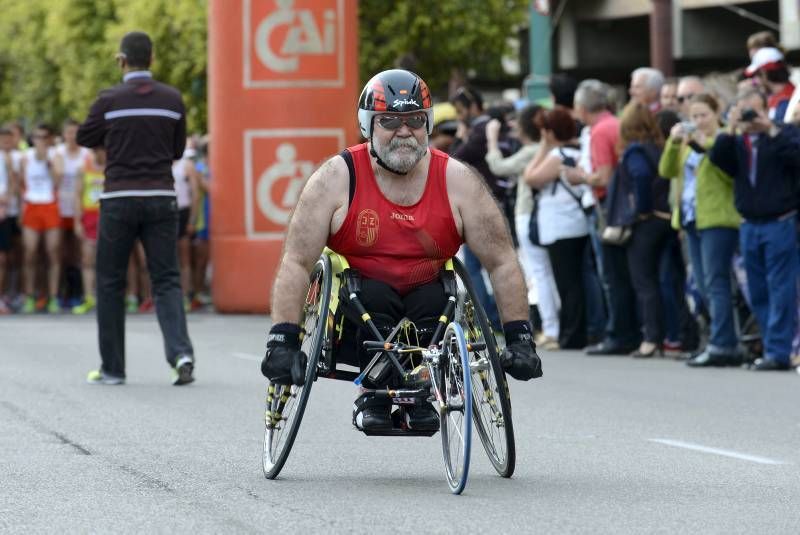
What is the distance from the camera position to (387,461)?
9.52 m

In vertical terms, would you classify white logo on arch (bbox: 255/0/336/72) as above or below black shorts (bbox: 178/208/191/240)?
above

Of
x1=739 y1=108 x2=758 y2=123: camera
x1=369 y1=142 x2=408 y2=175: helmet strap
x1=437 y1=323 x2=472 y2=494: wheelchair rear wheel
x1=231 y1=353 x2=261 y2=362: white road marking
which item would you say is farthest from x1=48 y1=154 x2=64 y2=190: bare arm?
x1=437 y1=323 x2=472 y2=494: wheelchair rear wheel

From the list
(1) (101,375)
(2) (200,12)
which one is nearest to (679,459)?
(1) (101,375)

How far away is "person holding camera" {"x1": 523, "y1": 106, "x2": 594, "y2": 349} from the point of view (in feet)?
55.1

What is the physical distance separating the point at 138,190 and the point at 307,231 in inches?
186

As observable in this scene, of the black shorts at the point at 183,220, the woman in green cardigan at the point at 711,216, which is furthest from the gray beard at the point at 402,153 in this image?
the black shorts at the point at 183,220

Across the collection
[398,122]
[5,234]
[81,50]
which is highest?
[81,50]

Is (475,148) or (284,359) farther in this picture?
(475,148)

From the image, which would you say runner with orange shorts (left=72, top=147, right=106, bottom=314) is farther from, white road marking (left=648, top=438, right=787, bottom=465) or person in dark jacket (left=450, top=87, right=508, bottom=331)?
white road marking (left=648, top=438, right=787, bottom=465)

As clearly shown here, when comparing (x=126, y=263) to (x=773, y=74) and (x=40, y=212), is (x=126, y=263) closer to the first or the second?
(x=773, y=74)

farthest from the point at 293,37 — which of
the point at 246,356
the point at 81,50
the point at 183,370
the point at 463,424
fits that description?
the point at 81,50

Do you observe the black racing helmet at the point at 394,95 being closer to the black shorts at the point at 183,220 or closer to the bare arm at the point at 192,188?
the black shorts at the point at 183,220

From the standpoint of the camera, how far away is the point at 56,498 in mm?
8188

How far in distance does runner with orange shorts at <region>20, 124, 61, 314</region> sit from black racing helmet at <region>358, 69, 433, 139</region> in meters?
14.8
